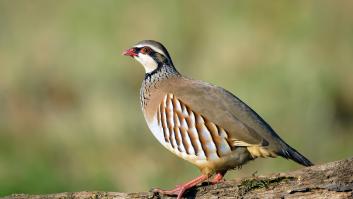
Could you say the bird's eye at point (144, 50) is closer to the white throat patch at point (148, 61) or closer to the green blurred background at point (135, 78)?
the white throat patch at point (148, 61)

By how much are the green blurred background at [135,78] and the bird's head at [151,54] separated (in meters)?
3.90

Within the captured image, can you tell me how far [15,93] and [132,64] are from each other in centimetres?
185

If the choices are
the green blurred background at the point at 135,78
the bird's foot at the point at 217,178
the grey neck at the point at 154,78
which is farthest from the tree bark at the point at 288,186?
the green blurred background at the point at 135,78

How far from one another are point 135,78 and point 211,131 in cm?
609

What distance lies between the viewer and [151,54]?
303 inches

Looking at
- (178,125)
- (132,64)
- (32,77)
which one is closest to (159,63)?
(178,125)

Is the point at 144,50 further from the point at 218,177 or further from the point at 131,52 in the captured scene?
the point at 218,177

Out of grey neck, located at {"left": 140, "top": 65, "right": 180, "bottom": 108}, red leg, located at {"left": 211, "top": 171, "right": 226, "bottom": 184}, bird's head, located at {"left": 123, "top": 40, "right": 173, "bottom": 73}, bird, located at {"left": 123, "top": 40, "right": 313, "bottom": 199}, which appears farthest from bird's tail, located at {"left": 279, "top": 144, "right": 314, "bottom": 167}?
bird's head, located at {"left": 123, "top": 40, "right": 173, "bottom": 73}

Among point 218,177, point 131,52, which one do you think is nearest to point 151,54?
point 131,52

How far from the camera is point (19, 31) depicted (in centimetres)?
1328

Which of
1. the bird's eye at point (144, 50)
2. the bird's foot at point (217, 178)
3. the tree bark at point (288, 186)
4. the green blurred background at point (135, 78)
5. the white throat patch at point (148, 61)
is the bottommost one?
the tree bark at point (288, 186)

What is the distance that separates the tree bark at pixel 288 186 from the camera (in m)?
5.70

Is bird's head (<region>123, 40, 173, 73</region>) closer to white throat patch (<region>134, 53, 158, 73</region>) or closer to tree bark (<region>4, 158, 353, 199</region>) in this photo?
white throat patch (<region>134, 53, 158, 73</region>)

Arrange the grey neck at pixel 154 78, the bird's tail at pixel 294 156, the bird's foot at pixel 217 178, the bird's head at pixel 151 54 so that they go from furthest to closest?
the bird's head at pixel 151 54 → the grey neck at pixel 154 78 → the bird's tail at pixel 294 156 → the bird's foot at pixel 217 178
